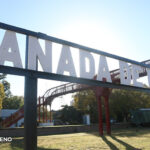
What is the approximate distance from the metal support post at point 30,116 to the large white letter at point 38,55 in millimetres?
634

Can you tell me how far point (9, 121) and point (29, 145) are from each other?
760 inches

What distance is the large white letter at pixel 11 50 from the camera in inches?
231

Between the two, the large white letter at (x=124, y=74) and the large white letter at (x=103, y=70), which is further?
the large white letter at (x=124, y=74)

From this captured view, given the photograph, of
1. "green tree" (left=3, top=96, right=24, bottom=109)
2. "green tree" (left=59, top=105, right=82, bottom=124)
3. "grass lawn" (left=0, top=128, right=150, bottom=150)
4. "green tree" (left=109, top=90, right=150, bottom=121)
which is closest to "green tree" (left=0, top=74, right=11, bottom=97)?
"green tree" (left=3, top=96, right=24, bottom=109)

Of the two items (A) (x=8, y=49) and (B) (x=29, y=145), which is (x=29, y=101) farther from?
(A) (x=8, y=49)

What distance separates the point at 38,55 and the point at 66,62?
→ 3.86 feet

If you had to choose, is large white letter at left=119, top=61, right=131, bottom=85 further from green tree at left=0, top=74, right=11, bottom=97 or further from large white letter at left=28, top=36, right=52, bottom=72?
green tree at left=0, top=74, right=11, bottom=97

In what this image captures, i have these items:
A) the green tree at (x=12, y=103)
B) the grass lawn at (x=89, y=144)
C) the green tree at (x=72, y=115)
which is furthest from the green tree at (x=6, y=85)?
the grass lawn at (x=89, y=144)

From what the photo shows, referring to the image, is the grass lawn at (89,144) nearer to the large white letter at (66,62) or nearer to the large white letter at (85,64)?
the large white letter at (85,64)

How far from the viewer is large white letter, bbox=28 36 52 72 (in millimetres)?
6328

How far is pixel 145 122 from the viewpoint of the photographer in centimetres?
2675

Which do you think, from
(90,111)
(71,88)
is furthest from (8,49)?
→ (90,111)

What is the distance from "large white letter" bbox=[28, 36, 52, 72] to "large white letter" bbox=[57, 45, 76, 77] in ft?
1.64

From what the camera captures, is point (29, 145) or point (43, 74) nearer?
point (29, 145)
